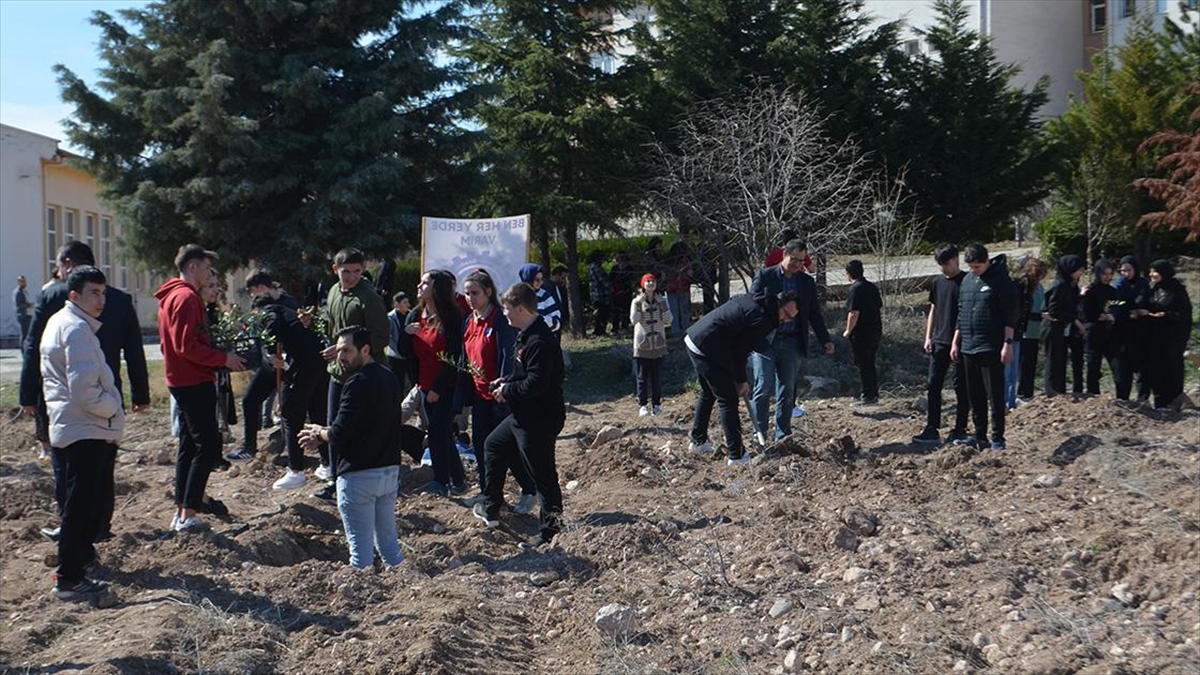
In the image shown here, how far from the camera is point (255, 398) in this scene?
1085 centimetres

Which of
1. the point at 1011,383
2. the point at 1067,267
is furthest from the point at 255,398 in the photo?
the point at 1067,267

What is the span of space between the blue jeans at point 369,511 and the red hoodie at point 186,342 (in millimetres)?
1607

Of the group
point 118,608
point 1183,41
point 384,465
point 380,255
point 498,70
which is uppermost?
point 1183,41

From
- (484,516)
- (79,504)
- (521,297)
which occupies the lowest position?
(484,516)

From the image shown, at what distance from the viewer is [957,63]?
21.0 m

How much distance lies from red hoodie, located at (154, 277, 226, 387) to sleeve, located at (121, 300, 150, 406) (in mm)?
179

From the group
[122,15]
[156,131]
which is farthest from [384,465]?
[122,15]

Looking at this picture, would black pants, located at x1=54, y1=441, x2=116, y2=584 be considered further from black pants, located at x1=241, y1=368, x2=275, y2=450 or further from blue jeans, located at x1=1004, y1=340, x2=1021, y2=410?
blue jeans, located at x1=1004, y1=340, x2=1021, y2=410

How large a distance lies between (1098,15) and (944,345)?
116 ft

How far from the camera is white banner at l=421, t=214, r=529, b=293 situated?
13602 mm

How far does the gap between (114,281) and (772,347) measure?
3258 centimetres

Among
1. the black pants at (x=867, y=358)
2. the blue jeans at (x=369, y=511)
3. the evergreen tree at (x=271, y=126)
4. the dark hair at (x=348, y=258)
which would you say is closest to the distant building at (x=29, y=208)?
the evergreen tree at (x=271, y=126)

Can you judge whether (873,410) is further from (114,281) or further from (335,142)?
(114,281)

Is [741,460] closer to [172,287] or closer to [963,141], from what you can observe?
[172,287]
